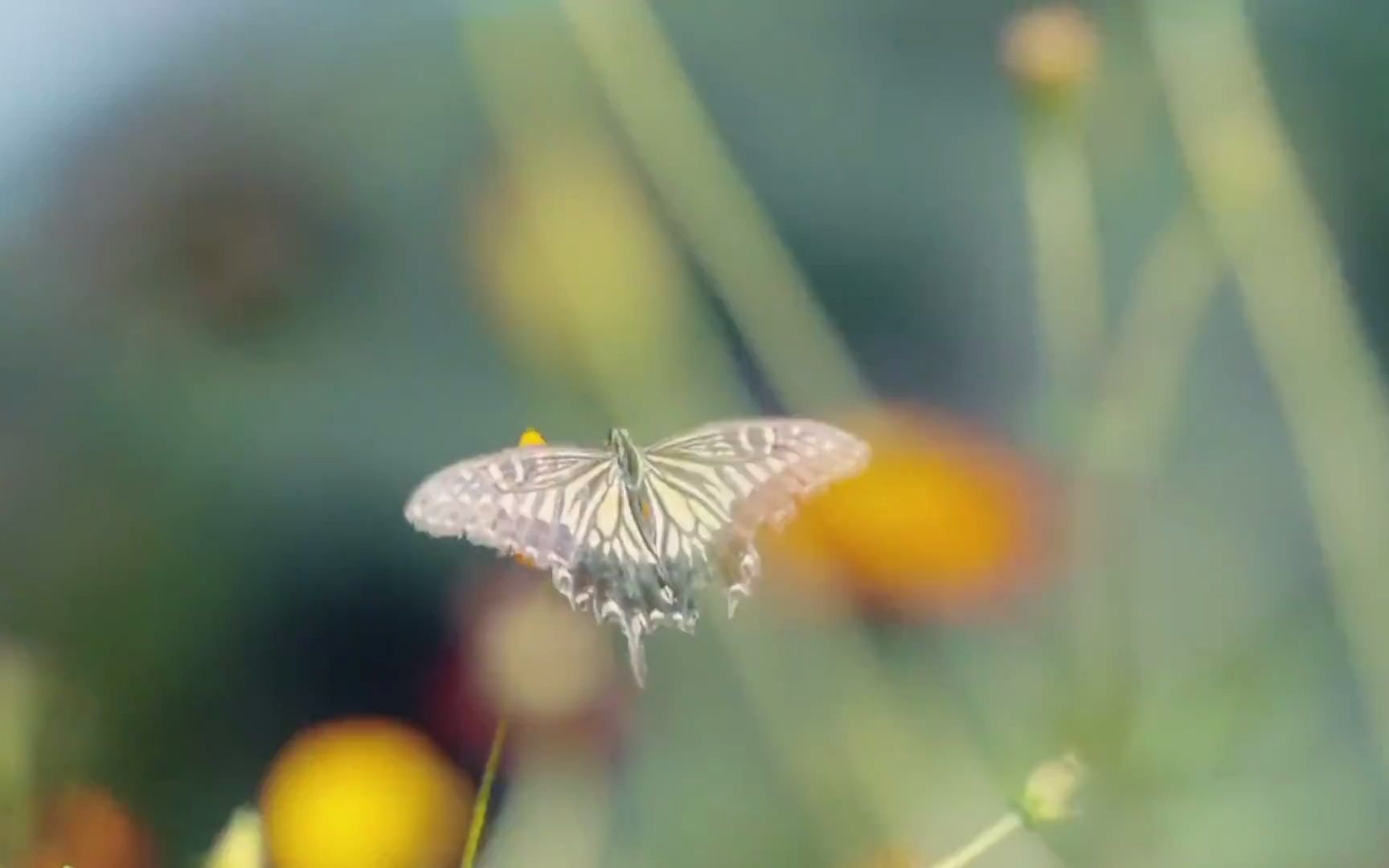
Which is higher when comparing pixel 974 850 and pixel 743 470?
pixel 743 470

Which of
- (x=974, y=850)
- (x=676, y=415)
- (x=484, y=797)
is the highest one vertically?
(x=676, y=415)

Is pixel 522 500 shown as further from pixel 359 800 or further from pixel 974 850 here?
pixel 974 850

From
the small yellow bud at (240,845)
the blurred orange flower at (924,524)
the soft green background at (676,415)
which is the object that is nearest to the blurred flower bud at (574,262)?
the soft green background at (676,415)

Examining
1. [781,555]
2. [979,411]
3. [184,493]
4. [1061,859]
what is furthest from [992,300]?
[184,493]

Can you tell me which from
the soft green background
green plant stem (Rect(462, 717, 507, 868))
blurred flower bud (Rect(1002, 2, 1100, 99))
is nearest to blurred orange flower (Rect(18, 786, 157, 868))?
the soft green background

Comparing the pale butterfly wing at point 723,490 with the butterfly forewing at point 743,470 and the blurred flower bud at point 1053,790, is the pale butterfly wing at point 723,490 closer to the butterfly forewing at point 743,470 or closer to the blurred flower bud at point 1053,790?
the butterfly forewing at point 743,470

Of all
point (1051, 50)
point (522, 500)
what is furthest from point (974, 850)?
point (1051, 50)
